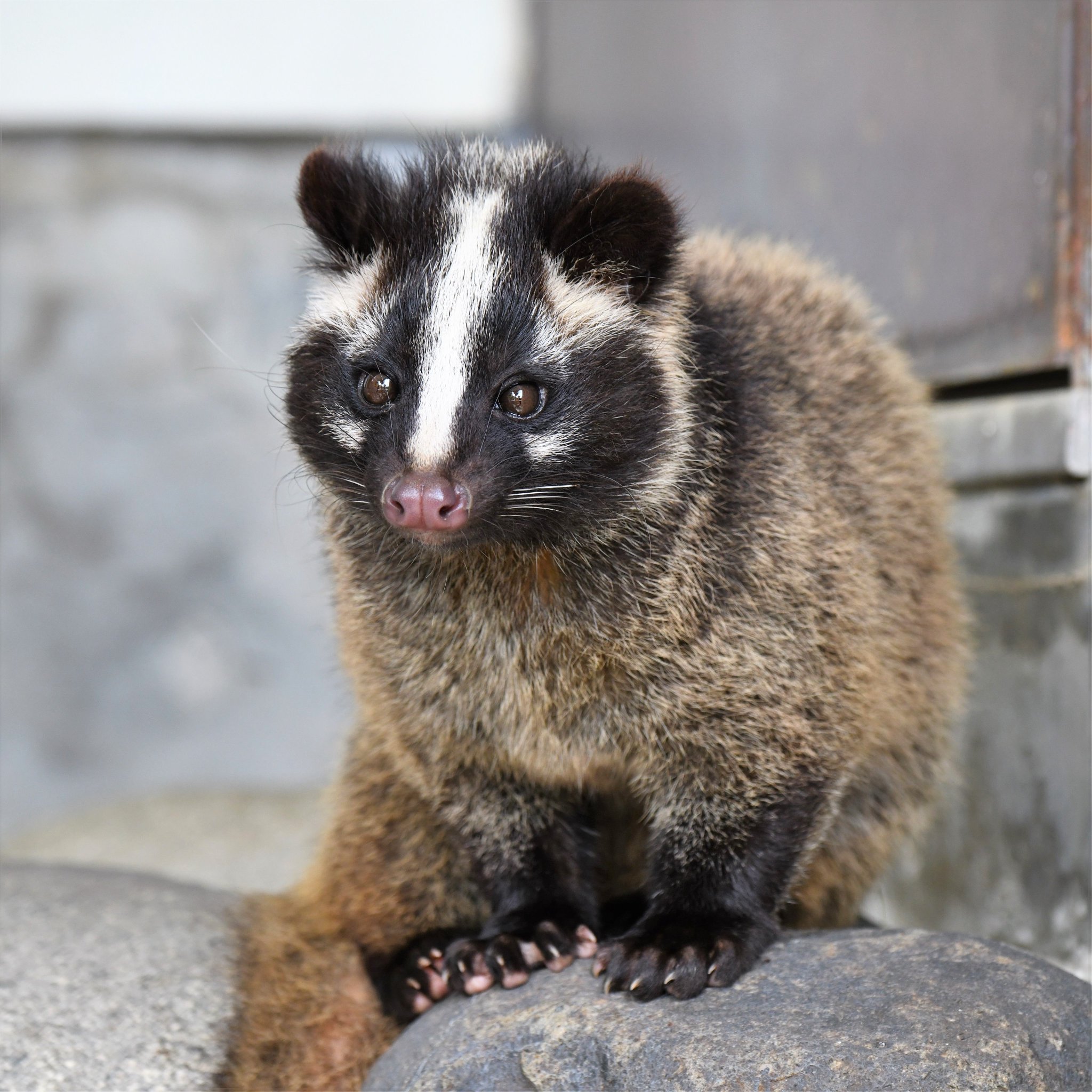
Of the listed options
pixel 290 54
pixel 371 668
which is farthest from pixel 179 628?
pixel 371 668

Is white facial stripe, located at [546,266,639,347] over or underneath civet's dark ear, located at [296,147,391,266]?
underneath

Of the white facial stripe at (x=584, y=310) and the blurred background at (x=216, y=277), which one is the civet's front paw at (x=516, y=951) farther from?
the blurred background at (x=216, y=277)

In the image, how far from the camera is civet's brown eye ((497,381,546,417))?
9.91 feet

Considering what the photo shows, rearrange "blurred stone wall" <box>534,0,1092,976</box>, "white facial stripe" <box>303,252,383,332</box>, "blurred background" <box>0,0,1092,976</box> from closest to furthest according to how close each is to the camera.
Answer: "white facial stripe" <box>303,252,383,332</box>, "blurred stone wall" <box>534,0,1092,976</box>, "blurred background" <box>0,0,1092,976</box>

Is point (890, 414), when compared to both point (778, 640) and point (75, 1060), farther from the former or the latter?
point (75, 1060)

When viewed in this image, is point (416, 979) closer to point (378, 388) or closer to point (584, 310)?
point (378, 388)

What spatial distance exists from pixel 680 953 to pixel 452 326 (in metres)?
1.62

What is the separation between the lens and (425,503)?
2.81 m

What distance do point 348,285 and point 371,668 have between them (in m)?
1.06

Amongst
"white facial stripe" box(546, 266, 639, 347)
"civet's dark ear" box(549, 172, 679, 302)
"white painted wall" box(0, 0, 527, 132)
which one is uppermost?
"white painted wall" box(0, 0, 527, 132)

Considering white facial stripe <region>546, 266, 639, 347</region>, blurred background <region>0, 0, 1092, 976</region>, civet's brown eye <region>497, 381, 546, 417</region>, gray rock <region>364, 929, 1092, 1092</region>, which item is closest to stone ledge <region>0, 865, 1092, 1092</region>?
gray rock <region>364, 929, 1092, 1092</region>

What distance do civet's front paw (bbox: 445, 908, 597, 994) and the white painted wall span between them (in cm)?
515

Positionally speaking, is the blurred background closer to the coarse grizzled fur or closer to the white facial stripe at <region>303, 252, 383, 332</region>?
the coarse grizzled fur

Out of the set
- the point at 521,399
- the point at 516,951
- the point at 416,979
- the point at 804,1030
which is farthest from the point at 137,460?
the point at 804,1030
